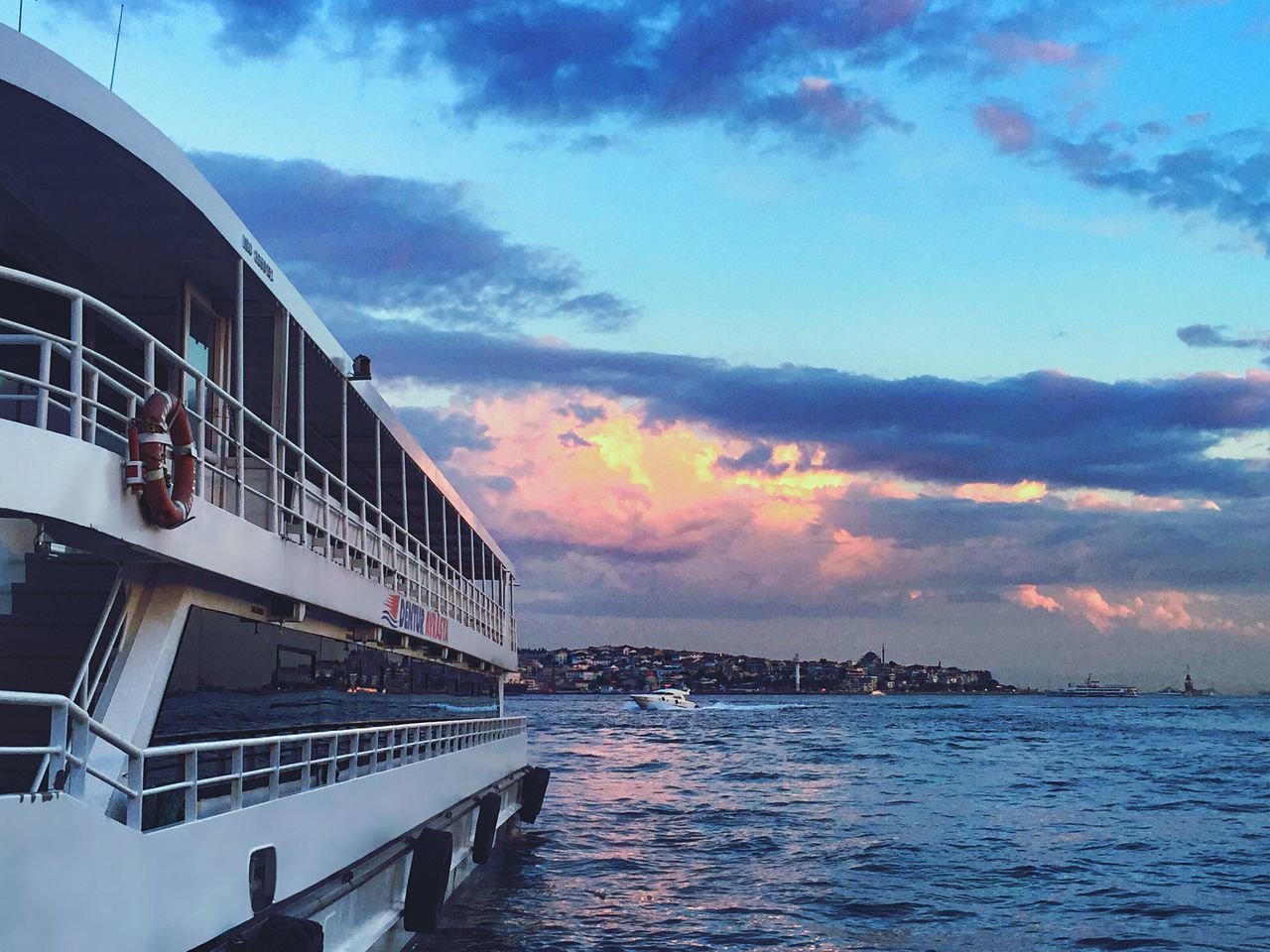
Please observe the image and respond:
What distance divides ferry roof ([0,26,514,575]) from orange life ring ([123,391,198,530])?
99.5 inches

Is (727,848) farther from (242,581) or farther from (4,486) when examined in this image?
(4,486)

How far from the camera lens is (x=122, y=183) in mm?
11211

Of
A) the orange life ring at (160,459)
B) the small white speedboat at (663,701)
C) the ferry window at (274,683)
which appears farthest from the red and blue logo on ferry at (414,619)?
the small white speedboat at (663,701)

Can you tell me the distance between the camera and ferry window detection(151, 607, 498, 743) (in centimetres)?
1046

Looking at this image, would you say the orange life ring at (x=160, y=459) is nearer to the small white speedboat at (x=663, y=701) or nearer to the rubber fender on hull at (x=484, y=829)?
the rubber fender on hull at (x=484, y=829)

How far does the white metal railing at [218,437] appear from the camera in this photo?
27.7 feet

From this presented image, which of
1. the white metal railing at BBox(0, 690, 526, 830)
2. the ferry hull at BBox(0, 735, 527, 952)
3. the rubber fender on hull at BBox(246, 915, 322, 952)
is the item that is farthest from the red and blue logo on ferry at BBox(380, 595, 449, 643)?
the rubber fender on hull at BBox(246, 915, 322, 952)

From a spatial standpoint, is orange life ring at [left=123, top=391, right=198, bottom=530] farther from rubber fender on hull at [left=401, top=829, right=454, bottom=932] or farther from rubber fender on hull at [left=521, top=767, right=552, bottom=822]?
rubber fender on hull at [left=521, top=767, right=552, bottom=822]

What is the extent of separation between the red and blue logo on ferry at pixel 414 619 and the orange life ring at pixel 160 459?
26.2ft

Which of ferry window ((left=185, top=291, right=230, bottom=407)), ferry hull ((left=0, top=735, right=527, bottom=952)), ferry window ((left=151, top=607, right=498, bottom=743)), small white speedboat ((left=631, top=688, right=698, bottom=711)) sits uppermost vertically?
ferry window ((left=185, top=291, right=230, bottom=407))

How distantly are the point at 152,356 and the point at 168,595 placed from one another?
6.35ft

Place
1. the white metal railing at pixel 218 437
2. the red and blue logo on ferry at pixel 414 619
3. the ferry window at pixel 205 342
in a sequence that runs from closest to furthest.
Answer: the white metal railing at pixel 218 437 → the ferry window at pixel 205 342 → the red and blue logo on ferry at pixel 414 619

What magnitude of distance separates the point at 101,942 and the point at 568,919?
15448 millimetres

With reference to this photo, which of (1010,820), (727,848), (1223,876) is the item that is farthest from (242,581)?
(1010,820)
